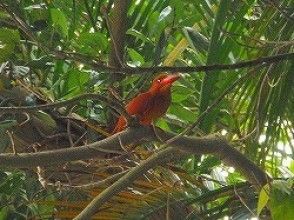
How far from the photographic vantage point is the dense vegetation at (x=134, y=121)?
2.41 ft

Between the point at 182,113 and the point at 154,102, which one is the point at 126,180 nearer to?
the point at 154,102

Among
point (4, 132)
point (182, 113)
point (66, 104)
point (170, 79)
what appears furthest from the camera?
point (182, 113)

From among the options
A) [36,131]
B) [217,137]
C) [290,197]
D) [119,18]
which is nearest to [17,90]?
[36,131]

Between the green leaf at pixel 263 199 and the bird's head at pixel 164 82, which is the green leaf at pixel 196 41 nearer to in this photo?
the bird's head at pixel 164 82

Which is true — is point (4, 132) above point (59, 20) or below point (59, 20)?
below

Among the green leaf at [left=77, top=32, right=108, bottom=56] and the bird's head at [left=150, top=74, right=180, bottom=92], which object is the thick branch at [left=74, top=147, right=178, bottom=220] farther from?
the green leaf at [left=77, top=32, right=108, bottom=56]

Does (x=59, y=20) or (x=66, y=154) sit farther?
(x=59, y=20)

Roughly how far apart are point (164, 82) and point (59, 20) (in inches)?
9.0

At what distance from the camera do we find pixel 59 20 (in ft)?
3.74

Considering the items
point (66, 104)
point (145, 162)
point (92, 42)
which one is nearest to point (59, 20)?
point (92, 42)

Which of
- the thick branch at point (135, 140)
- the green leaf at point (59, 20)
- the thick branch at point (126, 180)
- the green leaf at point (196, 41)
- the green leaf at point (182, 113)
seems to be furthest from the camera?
the green leaf at point (182, 113)

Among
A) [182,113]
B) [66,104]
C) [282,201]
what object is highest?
[66,104]

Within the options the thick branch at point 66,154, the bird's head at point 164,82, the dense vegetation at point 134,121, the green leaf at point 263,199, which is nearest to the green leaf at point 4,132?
the dense vegetation at point 134,121

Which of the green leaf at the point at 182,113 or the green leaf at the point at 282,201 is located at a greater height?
the green leaf at the point at 282,201
